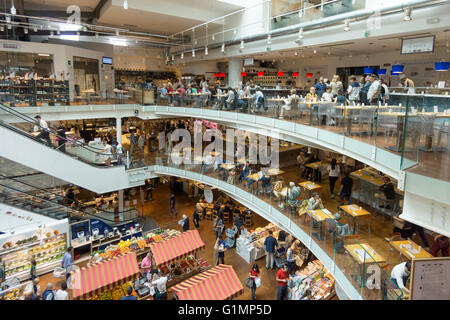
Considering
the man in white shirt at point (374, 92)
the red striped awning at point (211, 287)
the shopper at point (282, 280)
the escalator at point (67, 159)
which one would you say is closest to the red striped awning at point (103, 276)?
the red striped awning at point (211, 287)

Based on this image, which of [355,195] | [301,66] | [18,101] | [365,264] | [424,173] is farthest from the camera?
[301,66]

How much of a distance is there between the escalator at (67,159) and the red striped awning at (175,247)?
4.62 meters

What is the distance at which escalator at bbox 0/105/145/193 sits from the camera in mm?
9672

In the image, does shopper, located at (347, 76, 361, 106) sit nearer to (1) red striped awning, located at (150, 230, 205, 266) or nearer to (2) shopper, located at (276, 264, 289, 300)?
(2) shopper, located at (276, 264, 289, 300)

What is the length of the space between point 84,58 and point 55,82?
5697 millimetres

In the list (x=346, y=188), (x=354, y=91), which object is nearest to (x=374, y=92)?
(x=354, y=91)

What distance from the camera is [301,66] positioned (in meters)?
17.5

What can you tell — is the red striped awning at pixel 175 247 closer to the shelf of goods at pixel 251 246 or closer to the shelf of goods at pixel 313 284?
the shelf of goods at pixel 251 246

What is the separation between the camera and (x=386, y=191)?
282 inches

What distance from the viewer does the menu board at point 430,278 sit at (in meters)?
3.58

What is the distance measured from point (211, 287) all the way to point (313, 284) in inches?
121

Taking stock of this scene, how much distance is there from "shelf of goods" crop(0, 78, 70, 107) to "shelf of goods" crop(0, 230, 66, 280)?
5.65 metres
